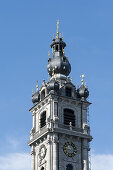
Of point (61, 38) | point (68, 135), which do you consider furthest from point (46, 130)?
point (61, 38)

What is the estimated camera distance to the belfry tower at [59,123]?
263 feet

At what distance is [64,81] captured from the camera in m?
87.6

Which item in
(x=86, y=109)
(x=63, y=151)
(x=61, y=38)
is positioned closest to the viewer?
(x=63, y=151)

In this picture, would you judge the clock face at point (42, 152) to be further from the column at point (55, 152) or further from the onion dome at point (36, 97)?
the onion dome at point (36, 97)

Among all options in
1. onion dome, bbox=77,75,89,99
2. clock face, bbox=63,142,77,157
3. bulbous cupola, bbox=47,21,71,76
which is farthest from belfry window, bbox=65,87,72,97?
clock face, bbox=63,142,77,157

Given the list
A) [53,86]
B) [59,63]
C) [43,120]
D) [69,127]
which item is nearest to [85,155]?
[69,127]

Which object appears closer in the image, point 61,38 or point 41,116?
point 41,116

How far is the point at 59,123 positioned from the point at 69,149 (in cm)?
370

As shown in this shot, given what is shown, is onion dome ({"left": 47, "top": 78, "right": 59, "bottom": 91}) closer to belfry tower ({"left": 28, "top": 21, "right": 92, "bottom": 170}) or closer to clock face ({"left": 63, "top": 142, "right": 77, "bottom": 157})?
belfry tower ({"left": 28, "top": 21, "right": 92, "bottom": 170})

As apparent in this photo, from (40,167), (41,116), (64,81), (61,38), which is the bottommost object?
(40,167)

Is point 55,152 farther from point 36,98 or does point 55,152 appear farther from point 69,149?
point 36,98

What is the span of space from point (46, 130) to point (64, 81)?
9771 millimetres

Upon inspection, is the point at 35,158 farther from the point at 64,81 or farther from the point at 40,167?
the point at 64,81

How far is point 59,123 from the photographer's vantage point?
81812 millimetres
